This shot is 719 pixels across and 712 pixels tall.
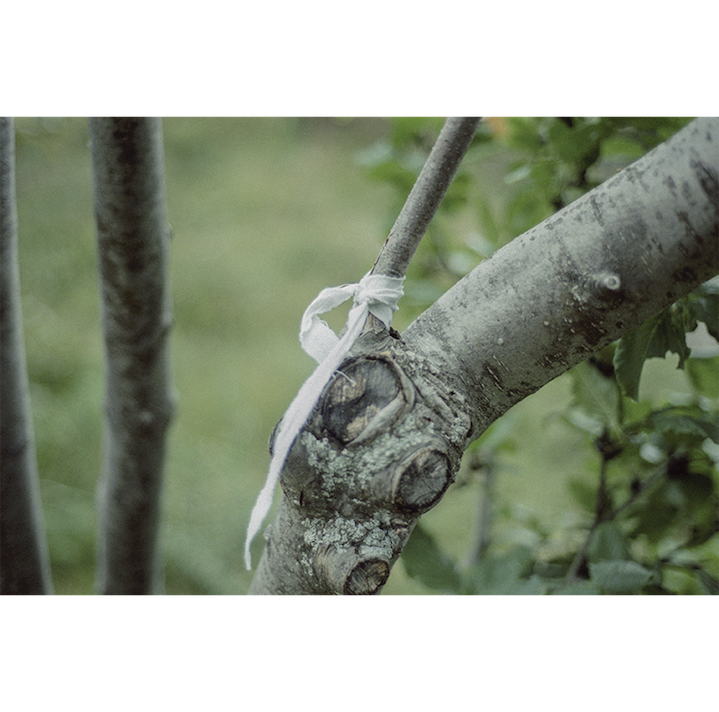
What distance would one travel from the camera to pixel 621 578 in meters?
0.44

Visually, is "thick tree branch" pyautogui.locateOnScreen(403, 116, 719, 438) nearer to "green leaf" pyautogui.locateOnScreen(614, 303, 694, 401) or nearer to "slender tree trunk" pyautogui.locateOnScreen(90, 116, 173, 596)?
"green leaf" pyautogui.locateOnScreen(614, 303, 694, 401)

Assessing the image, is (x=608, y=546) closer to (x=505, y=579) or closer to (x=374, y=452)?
(x=505, y=579)

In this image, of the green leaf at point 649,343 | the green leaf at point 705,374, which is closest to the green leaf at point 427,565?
the green leaf at point 649,343

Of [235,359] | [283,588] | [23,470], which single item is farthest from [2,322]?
[235,359]

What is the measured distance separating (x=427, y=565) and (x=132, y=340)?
0.39 m

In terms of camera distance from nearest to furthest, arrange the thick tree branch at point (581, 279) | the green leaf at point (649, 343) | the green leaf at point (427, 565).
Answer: the thick tree branch at point (581, 279), the green leaf at point (649, 343), the green leaf at point (427, 565)

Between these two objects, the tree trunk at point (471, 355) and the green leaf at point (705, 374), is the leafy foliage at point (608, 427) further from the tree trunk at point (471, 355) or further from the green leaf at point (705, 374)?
the tree trunk at point (471, 355)

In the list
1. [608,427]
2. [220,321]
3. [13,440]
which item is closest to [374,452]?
[608,427]

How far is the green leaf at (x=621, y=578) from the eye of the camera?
0.44 metres

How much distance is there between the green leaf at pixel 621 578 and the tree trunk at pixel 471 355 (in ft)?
0.65

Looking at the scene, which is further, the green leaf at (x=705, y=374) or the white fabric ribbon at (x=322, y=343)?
the green leaf at (x=705, y=374)

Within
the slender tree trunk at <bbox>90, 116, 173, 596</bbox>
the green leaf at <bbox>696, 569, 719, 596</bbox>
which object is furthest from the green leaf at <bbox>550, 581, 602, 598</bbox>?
the slender tree trunk at <bbox>90, 116, 173, 596</bbox>

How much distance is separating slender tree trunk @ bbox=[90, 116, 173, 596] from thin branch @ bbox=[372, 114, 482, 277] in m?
0.25
